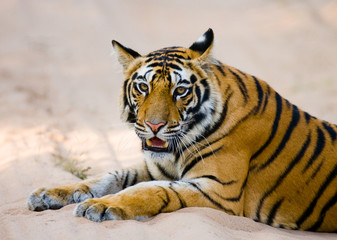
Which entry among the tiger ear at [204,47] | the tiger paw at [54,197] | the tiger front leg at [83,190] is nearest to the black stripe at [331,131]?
the tiger ear at [204,47]

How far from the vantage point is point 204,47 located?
4250 mm

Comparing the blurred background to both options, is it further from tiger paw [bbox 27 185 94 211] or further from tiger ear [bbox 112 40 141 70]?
tiger ear [bbox 112 40 141 70]

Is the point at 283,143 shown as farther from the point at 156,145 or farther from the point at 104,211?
the point at 104,211

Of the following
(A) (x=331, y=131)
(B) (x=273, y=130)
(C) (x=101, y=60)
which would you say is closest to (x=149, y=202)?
(B) (x=273, y=130)

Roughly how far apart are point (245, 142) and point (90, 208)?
1.28 m

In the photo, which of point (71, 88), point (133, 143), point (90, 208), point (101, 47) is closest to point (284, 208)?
point (90, 208)

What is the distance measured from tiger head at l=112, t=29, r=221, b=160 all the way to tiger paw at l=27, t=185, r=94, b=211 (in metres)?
0.61

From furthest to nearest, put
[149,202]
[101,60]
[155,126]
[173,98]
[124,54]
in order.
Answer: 1. [101,60]
2. [124,54]
3. [173,98]
4. [155,126]
5. [149,202]

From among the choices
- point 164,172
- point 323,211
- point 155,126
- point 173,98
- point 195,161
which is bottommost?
point 323,211

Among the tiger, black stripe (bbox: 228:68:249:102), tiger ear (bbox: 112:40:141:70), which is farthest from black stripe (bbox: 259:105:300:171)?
tiger ear (bbox: 112:40:141:70)

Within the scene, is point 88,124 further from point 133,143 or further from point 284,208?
point 284,208

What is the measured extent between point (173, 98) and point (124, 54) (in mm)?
639

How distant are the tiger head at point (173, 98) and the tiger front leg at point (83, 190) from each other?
464mm

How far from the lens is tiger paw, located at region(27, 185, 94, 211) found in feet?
13.2
